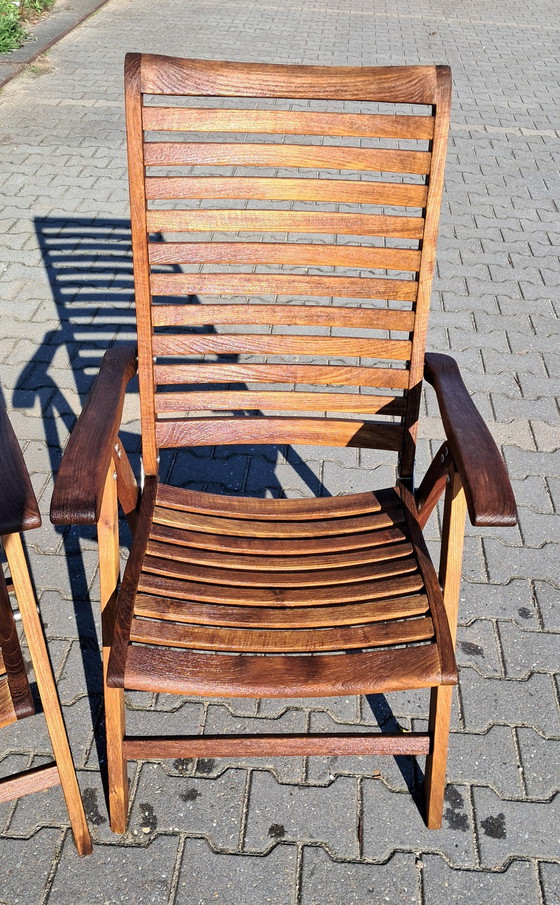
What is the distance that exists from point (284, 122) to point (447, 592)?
46.8 inches

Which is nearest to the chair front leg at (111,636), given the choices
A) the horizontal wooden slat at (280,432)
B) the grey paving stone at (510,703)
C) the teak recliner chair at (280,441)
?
the teak recliner chair at (280,441)

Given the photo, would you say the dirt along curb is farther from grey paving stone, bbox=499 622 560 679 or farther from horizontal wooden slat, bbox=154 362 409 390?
grey paving stone, bbox=499 622 560 679

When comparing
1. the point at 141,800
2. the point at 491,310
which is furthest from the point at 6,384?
the point at 491,310

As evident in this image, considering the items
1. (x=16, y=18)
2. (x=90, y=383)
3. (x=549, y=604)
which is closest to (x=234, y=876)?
(x=549, y=604)

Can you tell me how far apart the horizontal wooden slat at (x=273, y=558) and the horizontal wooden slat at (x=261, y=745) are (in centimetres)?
38

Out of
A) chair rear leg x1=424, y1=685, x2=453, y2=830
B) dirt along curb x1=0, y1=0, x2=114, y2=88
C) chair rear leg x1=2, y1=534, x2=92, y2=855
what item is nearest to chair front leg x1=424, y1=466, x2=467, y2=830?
chair rear leg x1=424, y1=685, x2=453, y2=830

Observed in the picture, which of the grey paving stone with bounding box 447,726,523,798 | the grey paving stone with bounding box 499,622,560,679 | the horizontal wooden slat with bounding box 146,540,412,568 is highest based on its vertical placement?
the horizontal wooden slat with bounding box 146,540,412,568

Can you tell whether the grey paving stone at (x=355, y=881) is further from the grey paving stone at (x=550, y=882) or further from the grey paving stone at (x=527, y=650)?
the grey paving stone at (x=527, y=650)

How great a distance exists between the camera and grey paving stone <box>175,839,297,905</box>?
6.31ft

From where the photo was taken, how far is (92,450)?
177 cm

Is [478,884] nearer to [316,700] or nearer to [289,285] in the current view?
[316,700]

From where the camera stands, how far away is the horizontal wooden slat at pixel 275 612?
1816mm

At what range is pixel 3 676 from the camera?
176 cm

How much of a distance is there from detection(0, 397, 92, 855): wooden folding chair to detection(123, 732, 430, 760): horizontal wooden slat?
0.54ft
